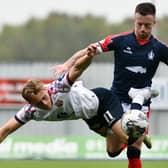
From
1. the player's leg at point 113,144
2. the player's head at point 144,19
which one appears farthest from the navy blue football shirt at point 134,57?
the player's leg at point 113,144

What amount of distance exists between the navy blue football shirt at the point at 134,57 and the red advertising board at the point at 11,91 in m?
14.8

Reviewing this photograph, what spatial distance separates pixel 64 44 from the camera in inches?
2854

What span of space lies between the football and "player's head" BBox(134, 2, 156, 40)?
112cm

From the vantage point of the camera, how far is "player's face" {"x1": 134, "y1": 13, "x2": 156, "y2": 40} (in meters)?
11.6

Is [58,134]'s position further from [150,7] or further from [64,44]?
[64,44]

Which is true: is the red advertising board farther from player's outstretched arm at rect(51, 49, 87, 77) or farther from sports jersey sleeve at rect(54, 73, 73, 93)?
sports jersey sleeve at rect(54, 73, 73, 93)

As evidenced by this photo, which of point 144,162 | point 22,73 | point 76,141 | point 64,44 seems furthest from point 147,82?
point 64,44

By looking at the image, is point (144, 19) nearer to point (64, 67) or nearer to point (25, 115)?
point (64, 67)

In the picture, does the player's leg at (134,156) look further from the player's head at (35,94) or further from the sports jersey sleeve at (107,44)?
the player's head at (35,94)

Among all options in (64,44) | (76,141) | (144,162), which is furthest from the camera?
(64,44)

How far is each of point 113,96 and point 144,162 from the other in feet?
27.0

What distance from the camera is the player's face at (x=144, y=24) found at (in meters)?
11.6

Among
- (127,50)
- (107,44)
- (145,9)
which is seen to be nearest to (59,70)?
(107,44)

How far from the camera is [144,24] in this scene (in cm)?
1159
